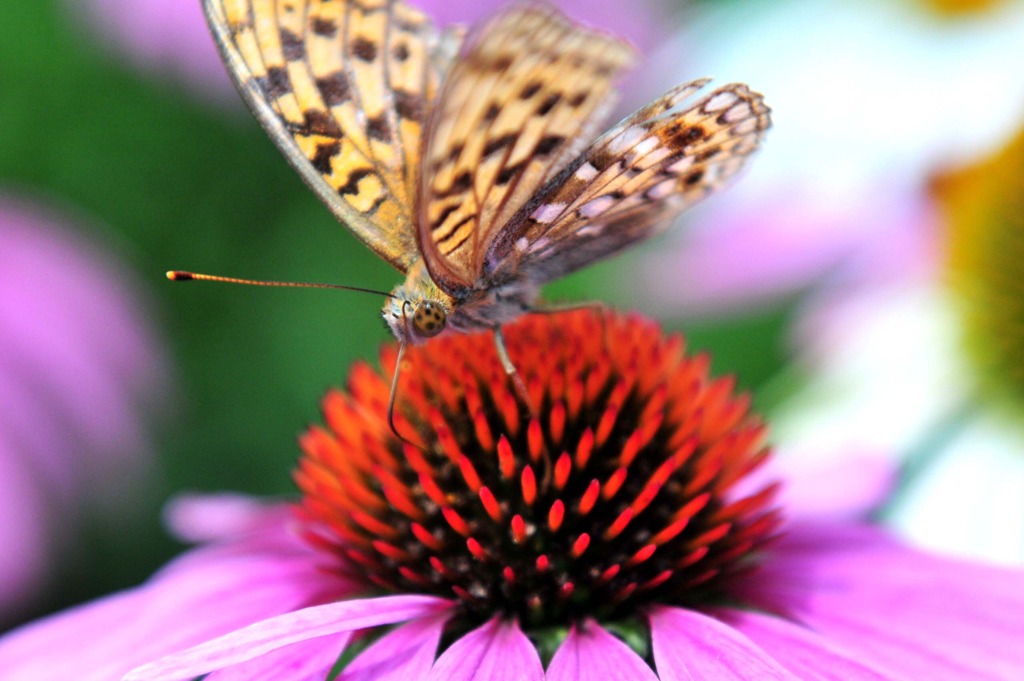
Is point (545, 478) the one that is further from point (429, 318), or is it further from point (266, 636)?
point (266, 636)

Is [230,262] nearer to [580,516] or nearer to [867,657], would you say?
[580,516]

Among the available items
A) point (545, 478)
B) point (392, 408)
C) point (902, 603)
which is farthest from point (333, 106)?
point (902, 603)

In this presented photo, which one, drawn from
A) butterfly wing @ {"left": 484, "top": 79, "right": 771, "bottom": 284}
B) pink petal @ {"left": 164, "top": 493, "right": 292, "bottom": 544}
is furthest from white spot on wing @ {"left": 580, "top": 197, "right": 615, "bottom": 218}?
pink petal @ {"left": 164, "top": 493, "right": 292, "bottom": 544}

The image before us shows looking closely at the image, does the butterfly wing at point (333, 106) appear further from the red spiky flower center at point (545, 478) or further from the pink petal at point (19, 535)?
the pink petal at point (19, 535)

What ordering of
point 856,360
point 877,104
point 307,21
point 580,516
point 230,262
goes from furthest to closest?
1. point 230,262
2. point 877,104
3. point 856,360
4. point 307,21
5. point 580,516

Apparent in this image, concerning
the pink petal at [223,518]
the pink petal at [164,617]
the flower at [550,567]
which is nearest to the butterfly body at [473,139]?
the flower at [550,567]

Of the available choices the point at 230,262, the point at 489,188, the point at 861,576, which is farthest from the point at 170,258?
the point at 861,576
